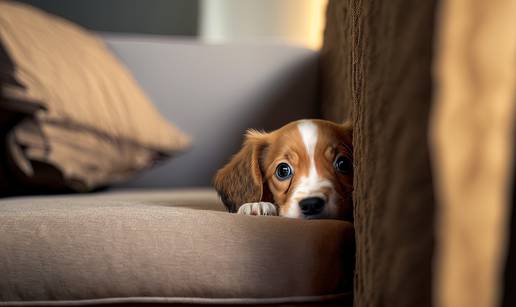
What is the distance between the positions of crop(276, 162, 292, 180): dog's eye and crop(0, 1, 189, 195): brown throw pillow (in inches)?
24.5

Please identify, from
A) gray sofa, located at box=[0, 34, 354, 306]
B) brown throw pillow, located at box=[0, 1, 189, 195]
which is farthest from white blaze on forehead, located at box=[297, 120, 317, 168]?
brown throw pillow, located at box=[0, 1, 189, 195]

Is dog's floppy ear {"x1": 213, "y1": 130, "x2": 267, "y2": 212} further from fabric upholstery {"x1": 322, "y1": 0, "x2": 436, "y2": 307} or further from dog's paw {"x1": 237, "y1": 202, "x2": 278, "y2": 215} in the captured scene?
fabric upholstery {"x1": 322, "y1": 0, "x2": 436, "y2": 307}

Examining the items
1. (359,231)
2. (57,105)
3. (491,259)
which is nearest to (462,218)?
(491,259)

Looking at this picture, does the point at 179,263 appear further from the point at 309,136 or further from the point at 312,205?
the point at 309,136

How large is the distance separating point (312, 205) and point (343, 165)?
16 centimetres

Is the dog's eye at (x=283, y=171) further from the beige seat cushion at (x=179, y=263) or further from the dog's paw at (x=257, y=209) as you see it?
the beige seat cushion at (x=179, y=263)

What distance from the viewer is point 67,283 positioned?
80 centimetres

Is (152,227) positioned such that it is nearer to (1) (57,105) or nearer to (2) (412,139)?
(2) (412,139)

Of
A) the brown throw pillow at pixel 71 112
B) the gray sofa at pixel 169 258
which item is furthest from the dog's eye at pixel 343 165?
the brown throw pillow at pixel 71 112

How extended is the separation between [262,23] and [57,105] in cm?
237

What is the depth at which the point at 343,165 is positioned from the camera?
1.13 m

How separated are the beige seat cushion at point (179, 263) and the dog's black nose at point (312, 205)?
172 mm

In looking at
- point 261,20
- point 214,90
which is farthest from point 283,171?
point 261,20

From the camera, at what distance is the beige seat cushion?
0.79 m
